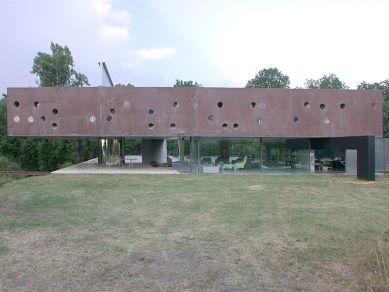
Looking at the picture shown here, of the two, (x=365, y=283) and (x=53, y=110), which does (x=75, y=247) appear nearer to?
(x=365, y=283)

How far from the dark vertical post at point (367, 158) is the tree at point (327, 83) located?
149 feet

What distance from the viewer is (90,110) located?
847 inches

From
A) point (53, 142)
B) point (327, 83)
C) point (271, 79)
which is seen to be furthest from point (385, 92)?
point (53, 142)

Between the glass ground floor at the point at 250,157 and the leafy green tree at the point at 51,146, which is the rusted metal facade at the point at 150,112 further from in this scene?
the leafy green tree at the point at 51,146

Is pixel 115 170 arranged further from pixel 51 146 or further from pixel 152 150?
pixel 51 146

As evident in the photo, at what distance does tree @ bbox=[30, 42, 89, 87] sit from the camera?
4662cm

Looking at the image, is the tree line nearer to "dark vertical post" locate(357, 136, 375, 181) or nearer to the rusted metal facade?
the rusted metal facade

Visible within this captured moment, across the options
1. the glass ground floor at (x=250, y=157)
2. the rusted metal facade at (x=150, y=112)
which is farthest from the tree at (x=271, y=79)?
the rusted metal facade at (x=150, y=112)

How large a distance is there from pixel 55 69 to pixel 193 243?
151ft

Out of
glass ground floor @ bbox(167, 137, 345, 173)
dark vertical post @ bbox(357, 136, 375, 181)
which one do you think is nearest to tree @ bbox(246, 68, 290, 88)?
glass ground floor @ bbox(167, 137, 345, 173)

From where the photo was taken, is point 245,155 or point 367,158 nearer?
point 367,158

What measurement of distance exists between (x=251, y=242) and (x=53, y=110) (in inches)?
724

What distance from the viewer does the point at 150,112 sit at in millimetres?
21688

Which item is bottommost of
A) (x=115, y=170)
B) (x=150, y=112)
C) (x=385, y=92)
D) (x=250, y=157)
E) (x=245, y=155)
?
(x=115, y=170)
